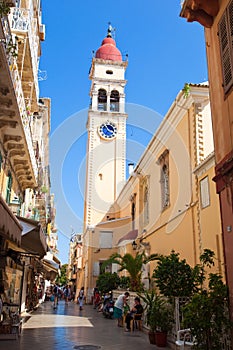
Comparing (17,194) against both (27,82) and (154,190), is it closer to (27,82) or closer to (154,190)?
(27,82)

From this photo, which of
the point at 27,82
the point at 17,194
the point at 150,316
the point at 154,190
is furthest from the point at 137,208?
the point at 150,316

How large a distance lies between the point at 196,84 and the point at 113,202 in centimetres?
2513

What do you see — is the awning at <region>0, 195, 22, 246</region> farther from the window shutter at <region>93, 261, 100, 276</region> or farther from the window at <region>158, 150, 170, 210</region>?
the window shutter at <region>93, 261, 100, 276</region>

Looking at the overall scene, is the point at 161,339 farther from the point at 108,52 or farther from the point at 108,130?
the point at 108,52

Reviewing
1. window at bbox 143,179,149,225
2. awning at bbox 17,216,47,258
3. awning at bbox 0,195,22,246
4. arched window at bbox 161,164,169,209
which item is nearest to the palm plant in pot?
awning at bbox 17,216,47,258

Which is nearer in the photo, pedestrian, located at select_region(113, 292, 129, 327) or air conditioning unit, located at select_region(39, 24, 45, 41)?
pedestrian, located at select_region(113, 292, 129, 327)

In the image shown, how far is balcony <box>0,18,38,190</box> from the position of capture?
28.1 feet

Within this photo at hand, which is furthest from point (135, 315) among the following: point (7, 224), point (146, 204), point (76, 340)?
point (146, 204)

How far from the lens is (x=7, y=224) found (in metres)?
6.38

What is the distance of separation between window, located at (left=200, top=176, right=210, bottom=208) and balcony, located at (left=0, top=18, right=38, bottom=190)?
21.3ft

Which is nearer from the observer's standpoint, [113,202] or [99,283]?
[99,283]

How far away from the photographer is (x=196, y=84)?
564 inches

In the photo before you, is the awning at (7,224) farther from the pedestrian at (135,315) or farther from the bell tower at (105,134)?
the bell tower at (105,134)

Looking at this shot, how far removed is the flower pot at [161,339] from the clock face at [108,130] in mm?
31812
